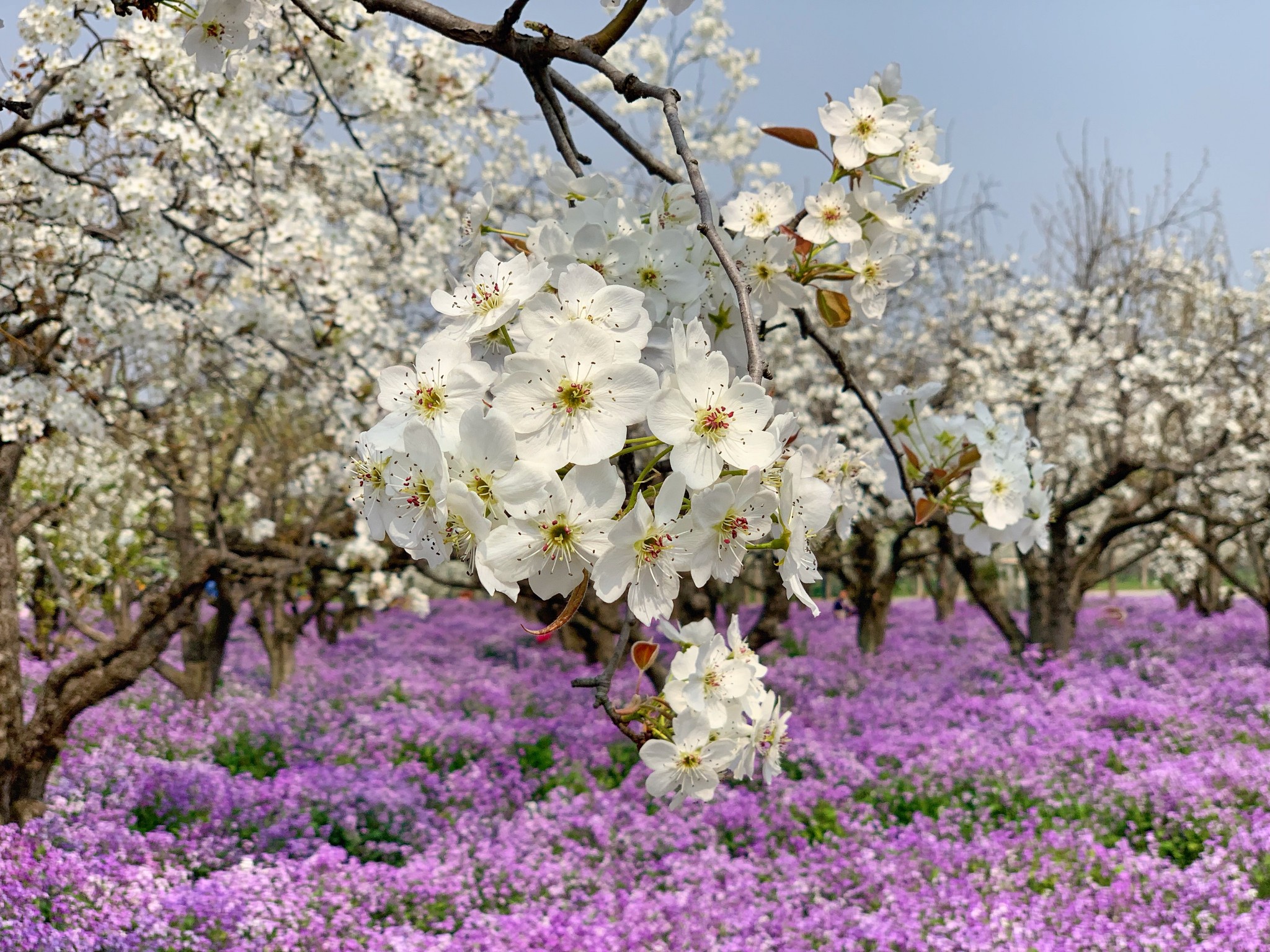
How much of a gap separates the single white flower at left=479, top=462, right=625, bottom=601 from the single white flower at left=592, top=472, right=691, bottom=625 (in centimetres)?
2

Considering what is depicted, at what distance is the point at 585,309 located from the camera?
103 centimetres

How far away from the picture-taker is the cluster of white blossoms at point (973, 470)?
175 centimetres

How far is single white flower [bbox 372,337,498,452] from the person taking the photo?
3.22 ft

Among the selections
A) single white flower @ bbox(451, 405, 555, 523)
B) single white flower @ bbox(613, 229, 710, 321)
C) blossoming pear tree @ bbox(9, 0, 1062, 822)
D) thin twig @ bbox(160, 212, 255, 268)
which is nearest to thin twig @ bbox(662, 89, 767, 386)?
blossoming pear tree @ bbox(9, 0, 1062, 822)

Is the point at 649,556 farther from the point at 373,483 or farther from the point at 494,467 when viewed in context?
the point at 373,483

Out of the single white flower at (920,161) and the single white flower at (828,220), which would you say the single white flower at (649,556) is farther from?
the single white flower at (920,161)

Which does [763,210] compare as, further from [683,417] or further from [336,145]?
[336,145]

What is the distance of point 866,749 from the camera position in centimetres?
716

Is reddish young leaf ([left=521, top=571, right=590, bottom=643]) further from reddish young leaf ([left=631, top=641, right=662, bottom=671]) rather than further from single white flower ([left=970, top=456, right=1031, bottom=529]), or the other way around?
single white flower ([left=970, top=456, right=1031, bottom=529])

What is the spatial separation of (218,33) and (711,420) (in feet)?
4.43

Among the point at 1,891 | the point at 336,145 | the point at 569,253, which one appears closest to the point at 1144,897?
the point at 569,253

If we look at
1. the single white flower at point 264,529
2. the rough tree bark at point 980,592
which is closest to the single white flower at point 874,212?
the rough tree bark at point 980,592

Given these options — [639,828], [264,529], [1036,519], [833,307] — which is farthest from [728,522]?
[264,529]

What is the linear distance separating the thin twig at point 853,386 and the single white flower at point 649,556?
0.63 m
